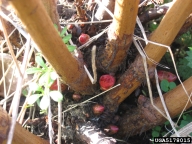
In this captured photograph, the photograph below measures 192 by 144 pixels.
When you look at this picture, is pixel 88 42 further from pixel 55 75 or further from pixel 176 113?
pixel 176 113

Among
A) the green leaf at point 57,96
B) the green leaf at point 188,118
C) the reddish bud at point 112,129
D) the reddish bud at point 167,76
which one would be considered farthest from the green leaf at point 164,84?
the green leaf at point 57,96

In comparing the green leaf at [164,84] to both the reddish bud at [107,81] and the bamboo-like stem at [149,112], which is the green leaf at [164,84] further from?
the reddish bud at [107,81]

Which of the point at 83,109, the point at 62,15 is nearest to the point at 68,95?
the point at 83,109

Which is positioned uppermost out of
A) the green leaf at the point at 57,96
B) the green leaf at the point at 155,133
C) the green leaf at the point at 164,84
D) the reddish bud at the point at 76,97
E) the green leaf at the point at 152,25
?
the green leaf at the point at 152,25

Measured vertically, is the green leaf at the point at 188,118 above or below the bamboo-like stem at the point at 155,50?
below

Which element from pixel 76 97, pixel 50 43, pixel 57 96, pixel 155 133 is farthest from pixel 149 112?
pixel 50 43

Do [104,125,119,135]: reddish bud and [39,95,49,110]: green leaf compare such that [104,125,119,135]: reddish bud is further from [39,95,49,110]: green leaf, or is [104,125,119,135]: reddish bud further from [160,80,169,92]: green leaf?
[39,95,49,110]: green leaf

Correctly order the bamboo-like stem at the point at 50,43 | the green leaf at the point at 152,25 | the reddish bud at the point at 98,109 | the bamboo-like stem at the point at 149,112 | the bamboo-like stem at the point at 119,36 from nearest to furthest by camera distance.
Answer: the bamboo-like stem at the point at 50,43 → the bamboo-like stem at the point at 119,36 → the bamboo-like stem at the point at 149,112 → the reddish bud at the point at 98,109 → the green leaf at the point at 152,25
